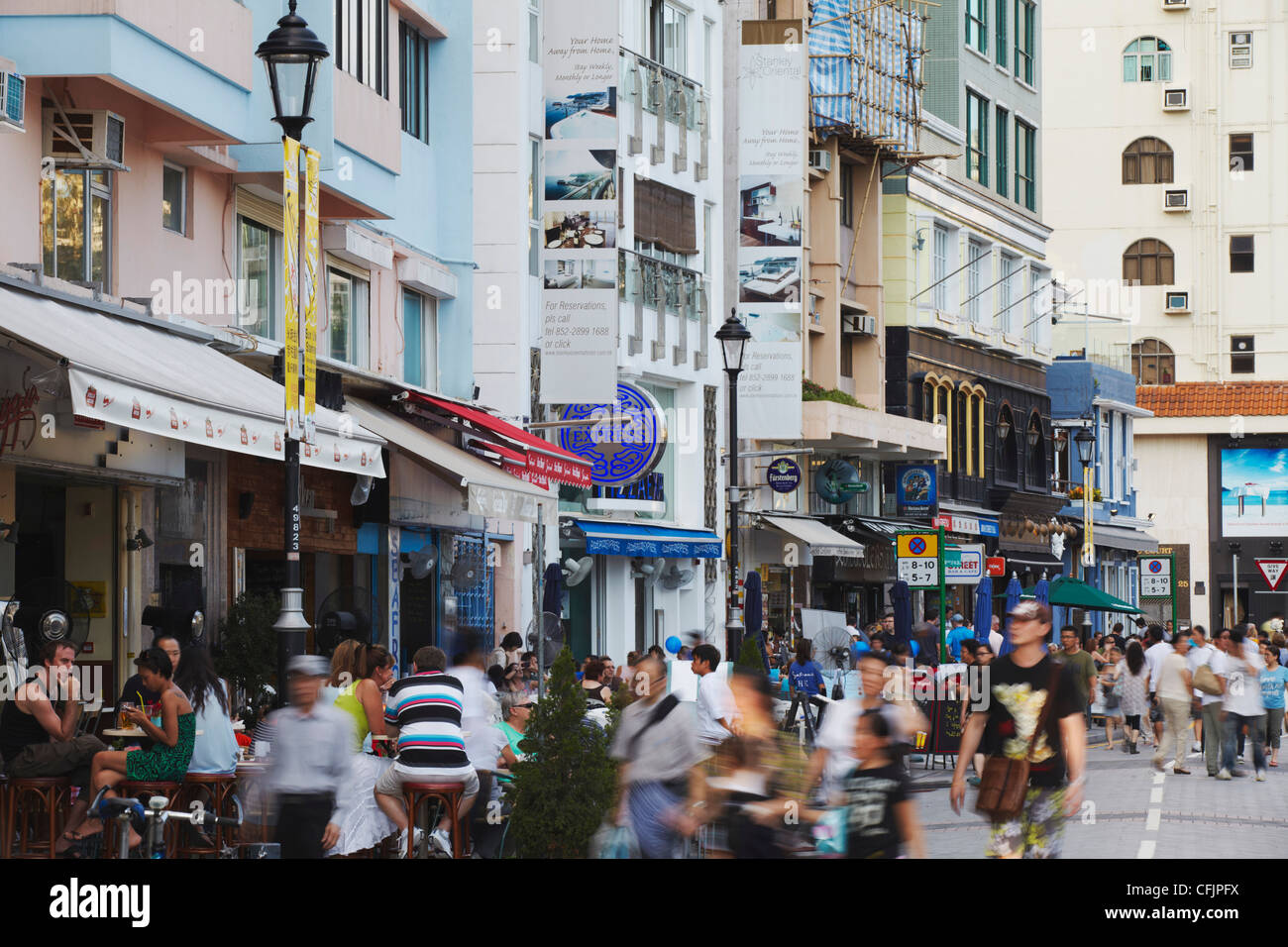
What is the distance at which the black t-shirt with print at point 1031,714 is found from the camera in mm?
11773

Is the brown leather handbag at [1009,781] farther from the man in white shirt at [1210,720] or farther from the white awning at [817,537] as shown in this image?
the white awning at [817,537]

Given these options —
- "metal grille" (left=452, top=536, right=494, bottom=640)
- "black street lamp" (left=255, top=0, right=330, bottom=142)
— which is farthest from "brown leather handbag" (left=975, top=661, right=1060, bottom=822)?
"metal grille" (left=452, top=536, right=494, bottom=640)

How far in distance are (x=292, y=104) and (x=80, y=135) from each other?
4411 mm

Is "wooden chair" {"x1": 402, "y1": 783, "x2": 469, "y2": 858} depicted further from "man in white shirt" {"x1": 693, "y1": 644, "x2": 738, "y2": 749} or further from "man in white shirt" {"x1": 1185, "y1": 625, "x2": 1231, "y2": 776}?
"man in white shirt" {"x1": 1185, "y1": 625, "x2": 1231, "y2": 776}

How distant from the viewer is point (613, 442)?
34.5 meters

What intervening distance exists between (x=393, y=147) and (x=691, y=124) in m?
15.7

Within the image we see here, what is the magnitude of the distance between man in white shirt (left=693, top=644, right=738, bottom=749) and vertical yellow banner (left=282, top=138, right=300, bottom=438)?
3.98 metres

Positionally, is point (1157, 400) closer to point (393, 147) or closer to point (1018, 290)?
point (1018, 290)

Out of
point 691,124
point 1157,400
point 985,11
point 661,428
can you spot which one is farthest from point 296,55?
point 1157,400

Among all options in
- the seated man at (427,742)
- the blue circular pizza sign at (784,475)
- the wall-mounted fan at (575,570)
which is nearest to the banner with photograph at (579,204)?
the wall-mounted fan at (575,570)

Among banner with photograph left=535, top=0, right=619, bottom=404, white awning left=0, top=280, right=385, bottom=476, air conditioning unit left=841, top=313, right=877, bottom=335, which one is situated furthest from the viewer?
air conditioning unit left=841, top=313, right=877, bottom=335

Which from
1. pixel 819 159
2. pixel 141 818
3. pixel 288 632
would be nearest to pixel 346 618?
pixel 288 632

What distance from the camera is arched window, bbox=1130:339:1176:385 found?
274 feet

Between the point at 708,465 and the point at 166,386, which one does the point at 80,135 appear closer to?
the point at 166,386
